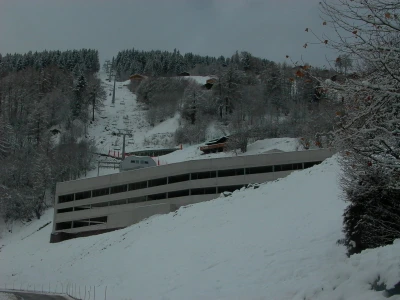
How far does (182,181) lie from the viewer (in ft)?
151

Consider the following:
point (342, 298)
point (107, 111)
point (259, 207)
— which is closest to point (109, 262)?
point (259, 207)

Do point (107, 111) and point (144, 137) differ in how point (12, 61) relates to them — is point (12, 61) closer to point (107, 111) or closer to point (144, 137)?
point (107, 111)

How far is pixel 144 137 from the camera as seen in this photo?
339 feet

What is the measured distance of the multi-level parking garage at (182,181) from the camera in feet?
150

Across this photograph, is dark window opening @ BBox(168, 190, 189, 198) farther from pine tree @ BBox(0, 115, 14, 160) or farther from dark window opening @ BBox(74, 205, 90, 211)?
pine tree @ BBox(0, 115, 14, 160)

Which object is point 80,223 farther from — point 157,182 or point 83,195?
point 157,182

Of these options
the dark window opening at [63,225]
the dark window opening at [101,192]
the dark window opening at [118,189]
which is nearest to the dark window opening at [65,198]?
the dark window opening at [63,225]

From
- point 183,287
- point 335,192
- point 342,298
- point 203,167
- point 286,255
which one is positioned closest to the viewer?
point 342,298

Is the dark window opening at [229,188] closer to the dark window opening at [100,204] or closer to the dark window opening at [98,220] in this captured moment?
the dark window opening at [100,204]

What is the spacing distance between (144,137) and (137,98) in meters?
41.8

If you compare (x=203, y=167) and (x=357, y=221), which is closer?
(x=357, y=221)

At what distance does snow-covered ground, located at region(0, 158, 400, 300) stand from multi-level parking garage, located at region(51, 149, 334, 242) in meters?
8.40

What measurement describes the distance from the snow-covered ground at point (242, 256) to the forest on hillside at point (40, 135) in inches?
1239

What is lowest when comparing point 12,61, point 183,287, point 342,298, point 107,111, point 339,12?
point 183,287
